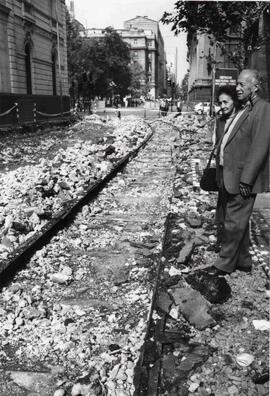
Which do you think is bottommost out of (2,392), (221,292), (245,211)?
(2,392)

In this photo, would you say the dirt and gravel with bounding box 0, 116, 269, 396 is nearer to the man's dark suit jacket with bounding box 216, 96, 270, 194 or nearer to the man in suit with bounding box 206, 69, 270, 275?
the man in suit with bounding box 206, 69, 270, 275

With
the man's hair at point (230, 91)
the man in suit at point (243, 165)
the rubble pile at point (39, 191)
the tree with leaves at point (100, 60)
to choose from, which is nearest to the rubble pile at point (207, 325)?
the man in suit at point (243, 165)

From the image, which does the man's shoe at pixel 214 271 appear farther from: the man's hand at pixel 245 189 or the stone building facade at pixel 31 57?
the stone building facade at pixel 31 57

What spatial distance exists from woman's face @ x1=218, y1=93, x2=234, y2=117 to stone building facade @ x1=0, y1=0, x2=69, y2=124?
17.9 metres

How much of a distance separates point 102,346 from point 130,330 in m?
0.32

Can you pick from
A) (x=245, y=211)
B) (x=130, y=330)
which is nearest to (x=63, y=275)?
(x=130, y=330)

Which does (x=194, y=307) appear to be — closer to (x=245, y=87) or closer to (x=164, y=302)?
(x=164, y=302)

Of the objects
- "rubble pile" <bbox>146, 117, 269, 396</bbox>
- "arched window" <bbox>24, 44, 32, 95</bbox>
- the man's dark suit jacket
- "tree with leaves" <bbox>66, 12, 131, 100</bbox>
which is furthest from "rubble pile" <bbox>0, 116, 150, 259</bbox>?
"tree with leaves" <bbox>66, 12, 131, 100</bbox>

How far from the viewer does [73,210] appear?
6.64 m

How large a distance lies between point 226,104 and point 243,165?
2.66ft

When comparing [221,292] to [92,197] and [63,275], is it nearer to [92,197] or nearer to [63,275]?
[63,275]

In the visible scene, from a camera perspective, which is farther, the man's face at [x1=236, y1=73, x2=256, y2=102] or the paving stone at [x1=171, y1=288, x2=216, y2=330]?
the man's face at [x1=236, y1=73, x2=256, y2=102]

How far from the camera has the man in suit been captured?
12.0 ft

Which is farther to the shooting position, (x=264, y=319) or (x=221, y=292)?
(x=221, y=292)
